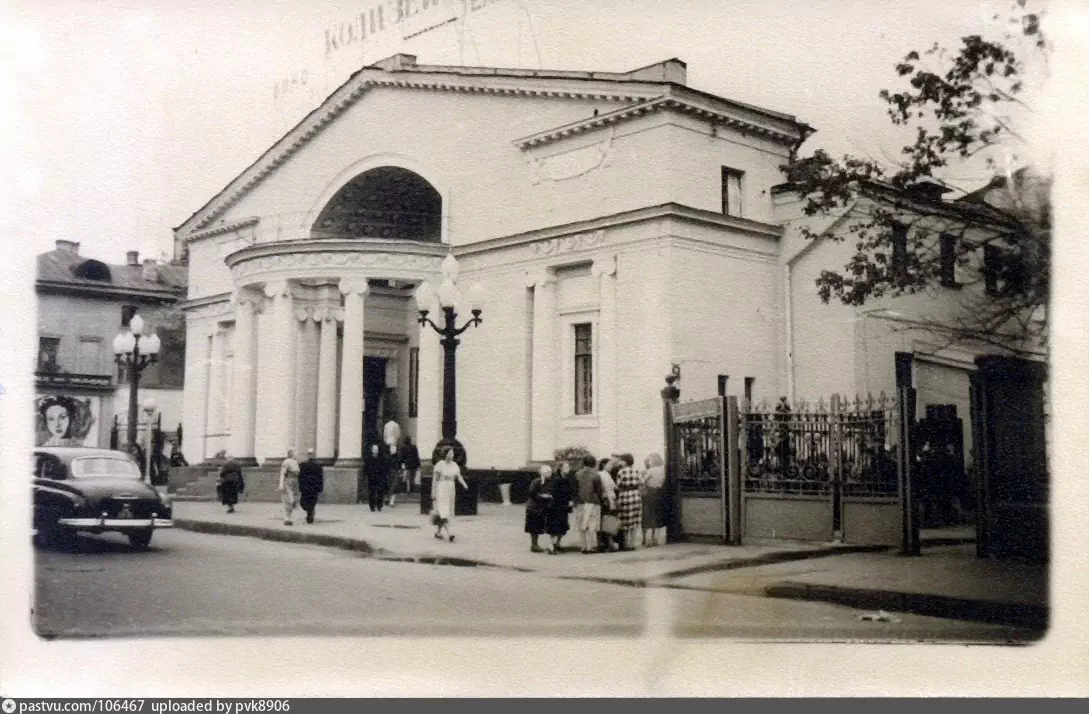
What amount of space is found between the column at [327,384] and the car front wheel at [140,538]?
695 centimetres

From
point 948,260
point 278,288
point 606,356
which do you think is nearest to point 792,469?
point 948,260

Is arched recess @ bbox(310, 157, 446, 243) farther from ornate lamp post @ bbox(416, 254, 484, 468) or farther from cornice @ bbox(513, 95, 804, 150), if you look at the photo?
ornate lamp post @ bbox(416, 254, 484, 468)

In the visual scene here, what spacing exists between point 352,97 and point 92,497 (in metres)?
5.68

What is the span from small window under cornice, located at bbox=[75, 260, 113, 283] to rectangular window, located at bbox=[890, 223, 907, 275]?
7412 mm

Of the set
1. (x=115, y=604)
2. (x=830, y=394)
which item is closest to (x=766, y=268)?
(x=830, y=394)

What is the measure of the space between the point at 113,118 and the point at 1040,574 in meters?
8.85

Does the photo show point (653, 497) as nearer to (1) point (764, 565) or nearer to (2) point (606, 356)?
(1) point (764, 565)

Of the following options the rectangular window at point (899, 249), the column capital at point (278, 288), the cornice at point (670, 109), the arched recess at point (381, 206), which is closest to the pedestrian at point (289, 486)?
the column capital at point (278, 288)

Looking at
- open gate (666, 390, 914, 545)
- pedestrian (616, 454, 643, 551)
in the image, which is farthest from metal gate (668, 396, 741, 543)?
pedestrian (616, 454, 643, 551)

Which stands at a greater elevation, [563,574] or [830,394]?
[830,394]

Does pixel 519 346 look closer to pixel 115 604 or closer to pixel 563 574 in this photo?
pixel 563 574

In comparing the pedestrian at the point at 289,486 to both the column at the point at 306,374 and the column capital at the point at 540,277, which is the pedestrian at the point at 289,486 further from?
the column capital at the point at 540,277

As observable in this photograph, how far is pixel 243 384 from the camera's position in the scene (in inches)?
583

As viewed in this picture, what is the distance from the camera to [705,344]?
11992mm
